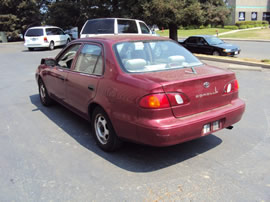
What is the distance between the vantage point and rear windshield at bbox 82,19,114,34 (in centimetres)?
1312

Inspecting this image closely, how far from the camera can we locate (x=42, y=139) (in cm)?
464

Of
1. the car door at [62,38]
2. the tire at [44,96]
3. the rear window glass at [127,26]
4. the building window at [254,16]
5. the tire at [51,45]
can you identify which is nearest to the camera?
the tire at [44,96]

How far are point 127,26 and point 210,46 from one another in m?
5.04

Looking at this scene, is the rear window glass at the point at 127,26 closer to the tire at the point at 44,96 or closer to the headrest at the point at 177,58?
the tire at the point at 44,96

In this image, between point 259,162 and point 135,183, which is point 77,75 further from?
point 259,162

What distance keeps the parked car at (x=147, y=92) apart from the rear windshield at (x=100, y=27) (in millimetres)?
8606

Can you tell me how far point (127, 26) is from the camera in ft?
44.3

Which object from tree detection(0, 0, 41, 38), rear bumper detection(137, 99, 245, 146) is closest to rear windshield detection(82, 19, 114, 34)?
rear bumper detection(137, 99, 245, 146)

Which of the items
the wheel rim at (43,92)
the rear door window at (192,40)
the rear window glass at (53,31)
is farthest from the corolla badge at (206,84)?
the rear window glass at (53,31)

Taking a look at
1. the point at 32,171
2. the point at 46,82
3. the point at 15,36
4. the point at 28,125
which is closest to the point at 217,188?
the point at 32,171

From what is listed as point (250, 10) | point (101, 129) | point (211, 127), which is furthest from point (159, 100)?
point (250, 10)

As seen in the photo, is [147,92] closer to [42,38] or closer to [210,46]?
[210,46]

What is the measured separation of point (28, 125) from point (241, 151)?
3.76 meters

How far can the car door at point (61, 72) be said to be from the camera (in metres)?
5.08
